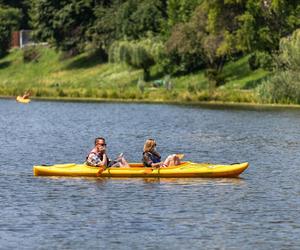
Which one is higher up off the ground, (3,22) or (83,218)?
(3,22)

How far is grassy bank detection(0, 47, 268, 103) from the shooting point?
3381 inches

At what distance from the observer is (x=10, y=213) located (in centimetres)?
2939

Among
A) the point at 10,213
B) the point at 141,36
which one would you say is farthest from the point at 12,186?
the point at 141,36

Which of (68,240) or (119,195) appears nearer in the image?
(68,240)

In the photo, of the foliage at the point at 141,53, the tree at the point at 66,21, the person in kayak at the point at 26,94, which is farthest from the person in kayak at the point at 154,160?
the tree at the point at 66,21

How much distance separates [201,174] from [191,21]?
58.3 meters

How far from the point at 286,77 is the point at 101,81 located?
32.2 meters

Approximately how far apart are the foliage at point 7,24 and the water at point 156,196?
69961 mm

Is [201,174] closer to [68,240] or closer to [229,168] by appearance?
[229,168]

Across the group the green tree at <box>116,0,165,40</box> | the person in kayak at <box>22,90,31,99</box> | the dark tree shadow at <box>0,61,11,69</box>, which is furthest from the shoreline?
the dark tree shadow at <box>0,61,11,69</box>

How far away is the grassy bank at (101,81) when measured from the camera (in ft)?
282

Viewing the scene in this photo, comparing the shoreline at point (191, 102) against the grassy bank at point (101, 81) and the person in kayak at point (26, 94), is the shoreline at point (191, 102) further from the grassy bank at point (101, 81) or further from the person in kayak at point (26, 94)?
the person in kayak at point (26, 94)

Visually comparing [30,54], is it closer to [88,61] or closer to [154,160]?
[88,61]

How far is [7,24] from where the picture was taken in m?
130
